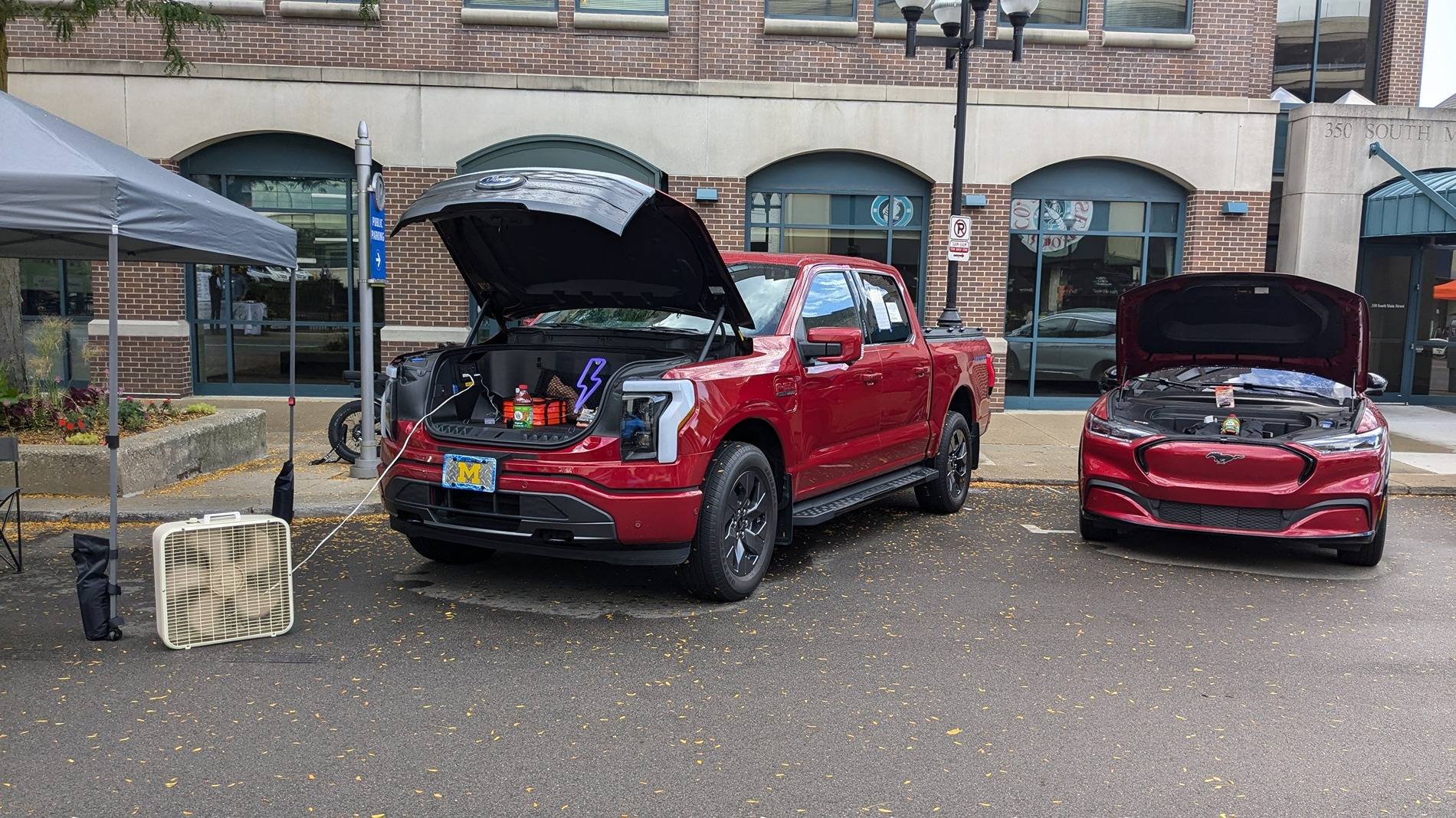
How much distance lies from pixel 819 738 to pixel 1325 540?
4.16 m

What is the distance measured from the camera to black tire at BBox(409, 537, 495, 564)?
639cm

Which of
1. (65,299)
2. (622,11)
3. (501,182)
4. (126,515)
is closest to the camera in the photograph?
(501,182)

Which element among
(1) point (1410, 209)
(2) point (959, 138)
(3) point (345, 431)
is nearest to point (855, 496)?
(3) point (345, 431)

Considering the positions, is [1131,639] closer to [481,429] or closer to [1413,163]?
[481,429]

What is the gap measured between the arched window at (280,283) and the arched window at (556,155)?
6.04ft

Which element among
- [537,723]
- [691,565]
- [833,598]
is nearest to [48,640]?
[537,723]

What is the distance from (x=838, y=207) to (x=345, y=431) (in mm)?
7550

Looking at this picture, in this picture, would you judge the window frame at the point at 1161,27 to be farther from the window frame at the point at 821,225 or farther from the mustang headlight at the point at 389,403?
the mustang headlight at the point at 389,403

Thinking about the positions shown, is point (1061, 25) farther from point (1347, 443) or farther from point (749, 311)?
point (749, 311)

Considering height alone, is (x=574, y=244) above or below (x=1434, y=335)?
above

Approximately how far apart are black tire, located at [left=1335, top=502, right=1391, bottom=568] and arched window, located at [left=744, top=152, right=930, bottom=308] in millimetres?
8422

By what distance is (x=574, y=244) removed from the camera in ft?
19.9

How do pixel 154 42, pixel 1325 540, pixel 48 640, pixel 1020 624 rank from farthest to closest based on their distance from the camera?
pixel 154 42
pixel 1325 540
pixel 1020 624
pixel 48 640

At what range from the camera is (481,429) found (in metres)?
5.68
